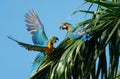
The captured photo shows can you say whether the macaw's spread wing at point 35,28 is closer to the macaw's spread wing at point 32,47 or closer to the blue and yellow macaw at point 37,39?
the blue and yellow macaw at point 37,39

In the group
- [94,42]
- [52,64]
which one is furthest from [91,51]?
[52,64]

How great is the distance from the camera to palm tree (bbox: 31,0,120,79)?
13.5 feet

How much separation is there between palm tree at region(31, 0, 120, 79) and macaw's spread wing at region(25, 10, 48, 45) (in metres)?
0.34

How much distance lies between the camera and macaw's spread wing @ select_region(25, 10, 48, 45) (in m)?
4.62

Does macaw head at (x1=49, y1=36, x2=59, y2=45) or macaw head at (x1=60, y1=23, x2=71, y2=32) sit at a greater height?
macaw head at (x1=60, y1=23, x2=71, y2=32)

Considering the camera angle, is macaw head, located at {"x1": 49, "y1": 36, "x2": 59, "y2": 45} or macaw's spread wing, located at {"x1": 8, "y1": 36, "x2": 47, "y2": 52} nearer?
macaw's spread wing, located at {"x1": 8, "y1": 36, "x2": 47, "y2": 52}

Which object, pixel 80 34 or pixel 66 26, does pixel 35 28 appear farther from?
pixel 80 34

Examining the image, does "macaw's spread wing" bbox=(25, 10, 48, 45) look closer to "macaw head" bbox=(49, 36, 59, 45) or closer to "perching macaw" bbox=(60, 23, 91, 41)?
"macaw head" bbox=(49, 36, 59, 45)

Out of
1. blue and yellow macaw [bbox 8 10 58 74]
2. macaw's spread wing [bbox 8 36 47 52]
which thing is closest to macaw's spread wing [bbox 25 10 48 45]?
blue and yellow macaw [bbox 8 10 58 74]

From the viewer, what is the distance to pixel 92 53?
13.7 ft

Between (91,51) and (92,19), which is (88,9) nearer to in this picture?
(92,19)

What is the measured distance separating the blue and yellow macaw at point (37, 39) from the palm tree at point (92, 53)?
0.08 meters

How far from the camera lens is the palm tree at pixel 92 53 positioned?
4109 millimetres

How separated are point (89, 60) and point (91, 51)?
0.39ft
